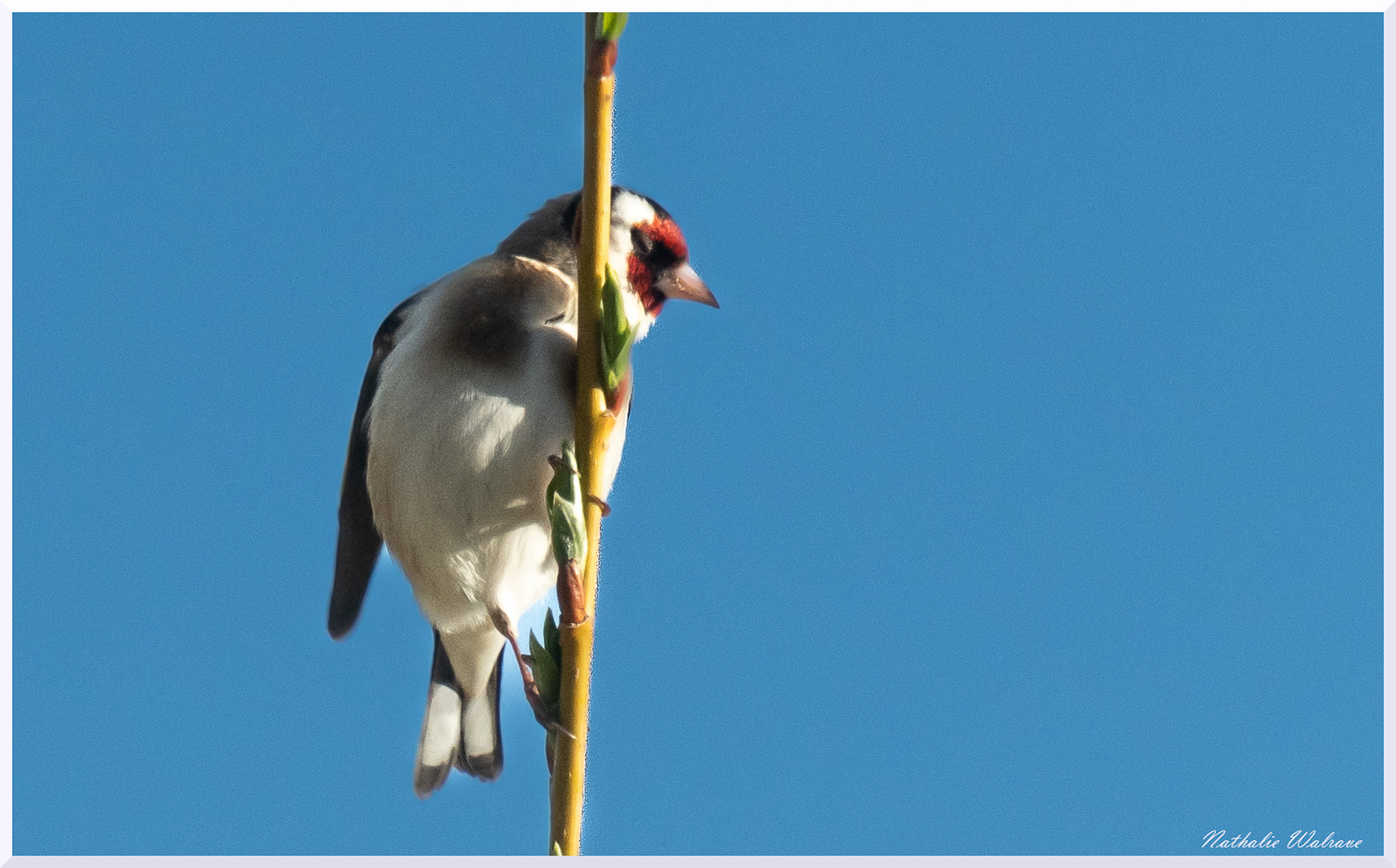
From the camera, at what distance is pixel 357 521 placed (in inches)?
130

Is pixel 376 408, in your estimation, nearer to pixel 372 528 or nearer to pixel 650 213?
pixel 372 528

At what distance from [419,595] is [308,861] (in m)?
0.99

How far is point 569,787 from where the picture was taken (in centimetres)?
172

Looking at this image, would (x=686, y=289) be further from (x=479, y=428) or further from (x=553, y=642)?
(x=553, y=642)

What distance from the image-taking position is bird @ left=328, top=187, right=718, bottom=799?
2605mm

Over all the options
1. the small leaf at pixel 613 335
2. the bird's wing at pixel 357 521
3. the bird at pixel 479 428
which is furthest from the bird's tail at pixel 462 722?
the small leaf at pixel 613 335

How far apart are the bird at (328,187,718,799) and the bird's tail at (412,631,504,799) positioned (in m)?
0.05

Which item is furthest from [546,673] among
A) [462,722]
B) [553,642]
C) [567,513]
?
[462,722]

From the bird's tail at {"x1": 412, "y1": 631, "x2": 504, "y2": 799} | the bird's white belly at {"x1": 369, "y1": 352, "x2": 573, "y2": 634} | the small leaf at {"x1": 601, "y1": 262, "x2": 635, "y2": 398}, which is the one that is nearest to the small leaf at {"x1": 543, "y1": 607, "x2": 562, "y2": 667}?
the small leaf at {"x1": 601, "y1": 262, "x2": 635, "y2": 398}

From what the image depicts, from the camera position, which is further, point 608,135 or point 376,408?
point 376,408

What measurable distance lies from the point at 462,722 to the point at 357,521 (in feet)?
2.17

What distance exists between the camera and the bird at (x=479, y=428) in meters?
2.61

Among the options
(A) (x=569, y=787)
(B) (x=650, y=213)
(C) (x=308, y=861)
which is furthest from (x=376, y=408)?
(A) (x=569, y=787)

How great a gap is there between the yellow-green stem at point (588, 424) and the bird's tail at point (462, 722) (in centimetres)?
180
